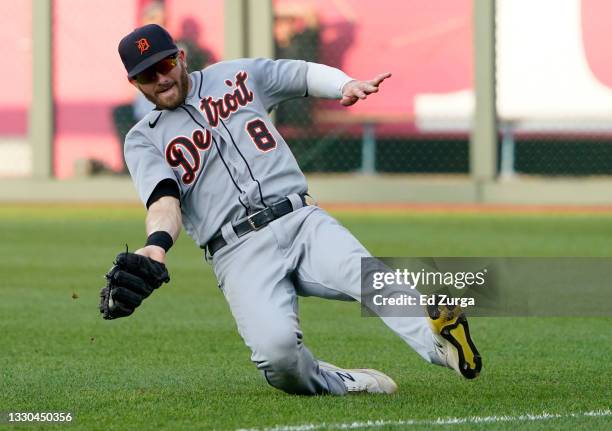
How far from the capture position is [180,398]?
531 centimetres

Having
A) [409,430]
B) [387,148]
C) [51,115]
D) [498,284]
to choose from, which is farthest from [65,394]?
[51,115]

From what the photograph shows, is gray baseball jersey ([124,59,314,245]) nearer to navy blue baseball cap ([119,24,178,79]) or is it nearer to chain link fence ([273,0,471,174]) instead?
navy blue baseball cap ([119,24,178,79])

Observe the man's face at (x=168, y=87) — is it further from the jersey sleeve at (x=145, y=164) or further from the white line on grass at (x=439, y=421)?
the white line on grass at (x=439, y=421)

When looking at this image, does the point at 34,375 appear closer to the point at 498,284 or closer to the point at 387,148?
the point at 498,284

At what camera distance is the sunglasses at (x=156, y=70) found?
5383 millimetres

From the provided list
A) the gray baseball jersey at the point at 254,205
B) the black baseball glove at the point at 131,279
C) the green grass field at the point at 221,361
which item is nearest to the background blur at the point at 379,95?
the green grass field at the point at 221,361

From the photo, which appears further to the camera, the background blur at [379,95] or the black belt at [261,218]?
the background blur at [379,95]

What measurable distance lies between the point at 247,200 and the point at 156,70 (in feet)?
2.06

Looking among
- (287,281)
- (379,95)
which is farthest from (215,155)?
(379,95)

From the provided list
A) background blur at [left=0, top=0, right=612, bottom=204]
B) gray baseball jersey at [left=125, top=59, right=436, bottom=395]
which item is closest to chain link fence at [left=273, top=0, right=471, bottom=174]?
background blur at [left=0, top=0, right=612, bottom=204]

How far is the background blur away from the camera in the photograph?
17031 millimetres

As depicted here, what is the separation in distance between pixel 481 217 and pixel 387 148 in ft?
9.21

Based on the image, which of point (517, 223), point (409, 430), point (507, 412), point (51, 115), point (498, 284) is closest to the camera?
point (409, 430)

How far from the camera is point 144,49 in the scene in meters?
5.35
